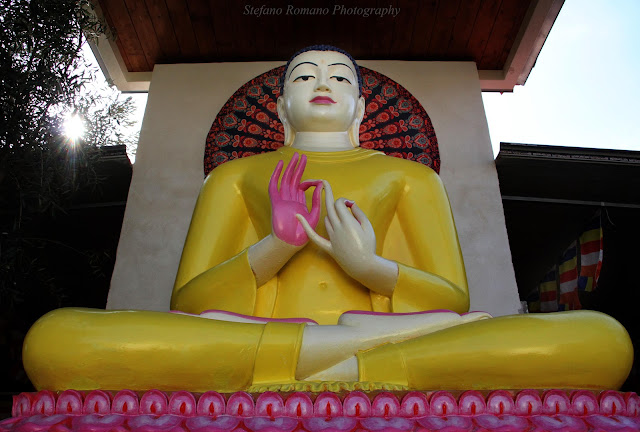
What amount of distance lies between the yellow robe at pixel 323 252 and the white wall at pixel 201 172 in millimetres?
1060

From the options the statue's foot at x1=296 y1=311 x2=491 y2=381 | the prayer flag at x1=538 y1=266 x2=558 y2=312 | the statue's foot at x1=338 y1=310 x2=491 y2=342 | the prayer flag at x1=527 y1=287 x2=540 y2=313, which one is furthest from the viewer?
the prayer flag at x1=527 y1=287 x2=540 y2=313

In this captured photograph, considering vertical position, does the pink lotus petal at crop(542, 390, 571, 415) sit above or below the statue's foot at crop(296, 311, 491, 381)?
below

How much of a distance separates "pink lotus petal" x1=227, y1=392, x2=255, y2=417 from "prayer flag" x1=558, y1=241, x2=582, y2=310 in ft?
10.1

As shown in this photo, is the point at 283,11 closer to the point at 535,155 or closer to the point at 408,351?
the point at 535,155

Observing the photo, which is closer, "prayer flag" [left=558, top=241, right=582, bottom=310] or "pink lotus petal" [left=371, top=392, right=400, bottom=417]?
"pink lotus petal" [left=371, top=392, right=400, bottom=417]

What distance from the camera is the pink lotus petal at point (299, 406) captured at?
1.38m

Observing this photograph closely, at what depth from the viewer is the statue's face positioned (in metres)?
2.81

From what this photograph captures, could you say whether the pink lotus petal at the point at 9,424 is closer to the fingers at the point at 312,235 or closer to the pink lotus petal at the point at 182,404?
the pink lotus petal at the point at 182,404

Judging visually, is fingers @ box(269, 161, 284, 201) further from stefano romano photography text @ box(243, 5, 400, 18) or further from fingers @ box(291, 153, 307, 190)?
stefano romano photography text @ box(243, 5, 400, 18)

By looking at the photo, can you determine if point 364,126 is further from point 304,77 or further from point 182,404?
point 182,404

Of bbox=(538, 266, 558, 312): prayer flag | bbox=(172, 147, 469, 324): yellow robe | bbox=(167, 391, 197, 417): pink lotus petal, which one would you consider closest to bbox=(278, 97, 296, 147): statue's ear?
bbox=(172, 147, 469, 324): yellow robe

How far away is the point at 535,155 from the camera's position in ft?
11.8

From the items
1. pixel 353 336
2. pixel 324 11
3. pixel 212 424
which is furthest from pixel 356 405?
pixel 324 11

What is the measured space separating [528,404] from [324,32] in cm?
311
